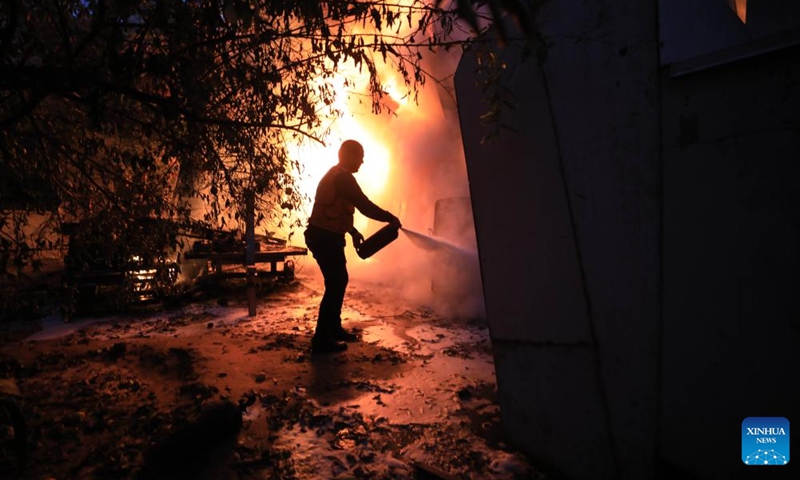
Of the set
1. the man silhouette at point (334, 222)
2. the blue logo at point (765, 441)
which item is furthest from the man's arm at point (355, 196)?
the blue logo at point (765, 441)

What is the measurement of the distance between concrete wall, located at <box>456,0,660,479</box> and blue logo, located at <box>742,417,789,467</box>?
35cm

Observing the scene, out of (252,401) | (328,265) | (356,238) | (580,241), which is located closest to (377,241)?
(356,238)

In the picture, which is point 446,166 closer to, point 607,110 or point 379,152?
point 379,152

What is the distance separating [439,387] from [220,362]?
242cm

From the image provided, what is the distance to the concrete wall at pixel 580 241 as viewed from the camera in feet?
6.36

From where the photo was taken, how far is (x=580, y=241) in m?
2.15

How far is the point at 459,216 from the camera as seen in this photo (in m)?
6.97

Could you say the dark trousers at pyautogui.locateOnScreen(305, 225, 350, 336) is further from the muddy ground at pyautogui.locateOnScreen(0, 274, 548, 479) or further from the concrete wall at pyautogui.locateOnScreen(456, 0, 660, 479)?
the concrete wall at pyautogui.locateOnScreen(456, 0, 660, 479)

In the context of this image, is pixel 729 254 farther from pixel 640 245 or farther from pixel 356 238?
pixel 356 238

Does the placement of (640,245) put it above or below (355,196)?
below

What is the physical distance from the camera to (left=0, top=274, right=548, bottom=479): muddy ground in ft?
7.91

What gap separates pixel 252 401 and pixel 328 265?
65.9 inches

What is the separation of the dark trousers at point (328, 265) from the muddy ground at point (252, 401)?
1.59 ft

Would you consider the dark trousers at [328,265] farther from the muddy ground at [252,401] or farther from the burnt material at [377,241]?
the muddy ground at [252,401]
